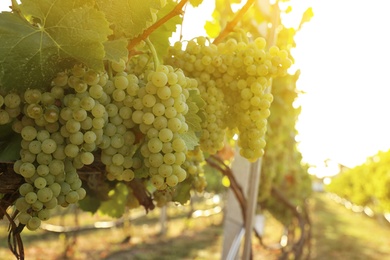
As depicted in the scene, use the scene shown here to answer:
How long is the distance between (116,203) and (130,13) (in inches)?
28.8

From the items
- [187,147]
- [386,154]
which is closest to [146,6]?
[187,147]

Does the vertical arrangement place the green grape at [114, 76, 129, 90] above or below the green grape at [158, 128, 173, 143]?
above

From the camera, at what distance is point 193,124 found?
0.86 metres

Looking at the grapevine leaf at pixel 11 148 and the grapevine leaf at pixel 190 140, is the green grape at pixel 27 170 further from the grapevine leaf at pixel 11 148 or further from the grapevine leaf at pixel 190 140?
the grapevine leaf at pixel 190 140

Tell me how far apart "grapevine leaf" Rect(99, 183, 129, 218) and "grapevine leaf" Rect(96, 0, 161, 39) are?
64 cm

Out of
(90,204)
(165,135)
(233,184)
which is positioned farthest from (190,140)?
(233,184)

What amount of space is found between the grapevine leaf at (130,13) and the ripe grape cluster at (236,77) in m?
0.24

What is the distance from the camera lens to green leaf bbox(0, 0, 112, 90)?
701 mm

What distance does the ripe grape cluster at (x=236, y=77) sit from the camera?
3.28 feet

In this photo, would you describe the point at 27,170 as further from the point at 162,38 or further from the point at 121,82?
the point at 162,38

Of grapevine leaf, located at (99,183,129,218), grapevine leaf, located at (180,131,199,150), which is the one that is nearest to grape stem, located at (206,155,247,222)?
grapevine leaf, located at (99,183,129,218)

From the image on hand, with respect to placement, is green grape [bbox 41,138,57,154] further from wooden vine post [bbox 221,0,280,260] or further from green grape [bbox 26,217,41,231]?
wooden vine post [bbox 221,0,280,260]

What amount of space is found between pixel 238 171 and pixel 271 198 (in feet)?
9.79

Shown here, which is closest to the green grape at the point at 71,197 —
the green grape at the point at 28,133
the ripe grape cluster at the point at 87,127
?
the ripe grape cluster at the point at 87,127
